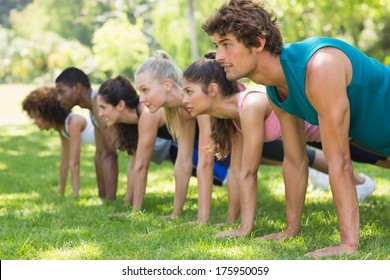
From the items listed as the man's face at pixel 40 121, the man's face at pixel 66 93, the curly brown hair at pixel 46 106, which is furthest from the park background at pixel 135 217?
the man's face at pixel 66 93

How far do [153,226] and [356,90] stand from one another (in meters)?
1.88

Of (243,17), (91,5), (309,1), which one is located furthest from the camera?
(91,5)

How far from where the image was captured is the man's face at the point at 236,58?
161 inches

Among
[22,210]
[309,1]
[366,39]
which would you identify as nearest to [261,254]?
[22,210]

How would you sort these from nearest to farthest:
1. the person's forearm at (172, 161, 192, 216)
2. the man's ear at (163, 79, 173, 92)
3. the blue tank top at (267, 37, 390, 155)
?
the blue tank top at (267, 37, 390, 155) → the man's ear at (163, 79, 173, 92) → the person's forearm at (172, 161, 192, 216)

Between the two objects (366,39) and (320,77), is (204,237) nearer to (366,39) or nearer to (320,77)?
(320,77)

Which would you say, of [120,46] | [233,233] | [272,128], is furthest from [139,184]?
[120,46]

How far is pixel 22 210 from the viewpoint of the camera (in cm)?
600

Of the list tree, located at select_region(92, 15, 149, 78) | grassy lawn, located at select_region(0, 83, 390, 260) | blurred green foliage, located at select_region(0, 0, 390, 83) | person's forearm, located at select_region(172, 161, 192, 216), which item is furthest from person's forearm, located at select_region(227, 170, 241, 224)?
tree, located at select_region(92, 15, 149, 78)

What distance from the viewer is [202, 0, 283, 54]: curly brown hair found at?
158 inches

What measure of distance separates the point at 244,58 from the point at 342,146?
769 mm

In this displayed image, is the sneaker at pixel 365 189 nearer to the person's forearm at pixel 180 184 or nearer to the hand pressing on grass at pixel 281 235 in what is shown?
the person's forearm at pixel 180 184

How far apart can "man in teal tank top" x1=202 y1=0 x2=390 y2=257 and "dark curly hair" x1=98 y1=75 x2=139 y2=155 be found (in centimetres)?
216

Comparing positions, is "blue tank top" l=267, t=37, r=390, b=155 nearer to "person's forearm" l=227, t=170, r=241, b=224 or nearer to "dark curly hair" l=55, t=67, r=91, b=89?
"person's forearm" l=227, t=170, r=241, b=224
